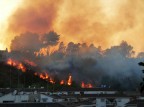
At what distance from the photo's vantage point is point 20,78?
440 ft

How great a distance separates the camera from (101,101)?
76.2 metres

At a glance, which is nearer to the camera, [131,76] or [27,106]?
[27,106]

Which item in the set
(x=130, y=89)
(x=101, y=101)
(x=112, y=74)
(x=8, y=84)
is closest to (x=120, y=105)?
(x=101, y=101)

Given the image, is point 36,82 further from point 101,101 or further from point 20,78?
point 101,101

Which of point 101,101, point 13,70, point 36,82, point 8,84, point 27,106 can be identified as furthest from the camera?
point 13,70

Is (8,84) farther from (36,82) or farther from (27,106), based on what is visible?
(27,106)

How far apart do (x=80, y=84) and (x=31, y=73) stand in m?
18.6

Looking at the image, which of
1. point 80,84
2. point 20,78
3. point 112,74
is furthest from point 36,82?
point 112,74

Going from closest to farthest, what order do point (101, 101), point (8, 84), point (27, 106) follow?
point (27, 106), point (101, 101), point (8, 84)

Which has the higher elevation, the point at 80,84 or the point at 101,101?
the point at 80,84

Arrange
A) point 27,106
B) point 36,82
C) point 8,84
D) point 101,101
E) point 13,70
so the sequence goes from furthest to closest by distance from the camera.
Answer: point 13,70 → point 36,82 → point 8,84 → point 101,101 → point 27,106

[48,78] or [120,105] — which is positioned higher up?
[48,78]

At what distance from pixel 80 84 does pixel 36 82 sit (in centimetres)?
1958

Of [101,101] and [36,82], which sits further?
[36,82]
